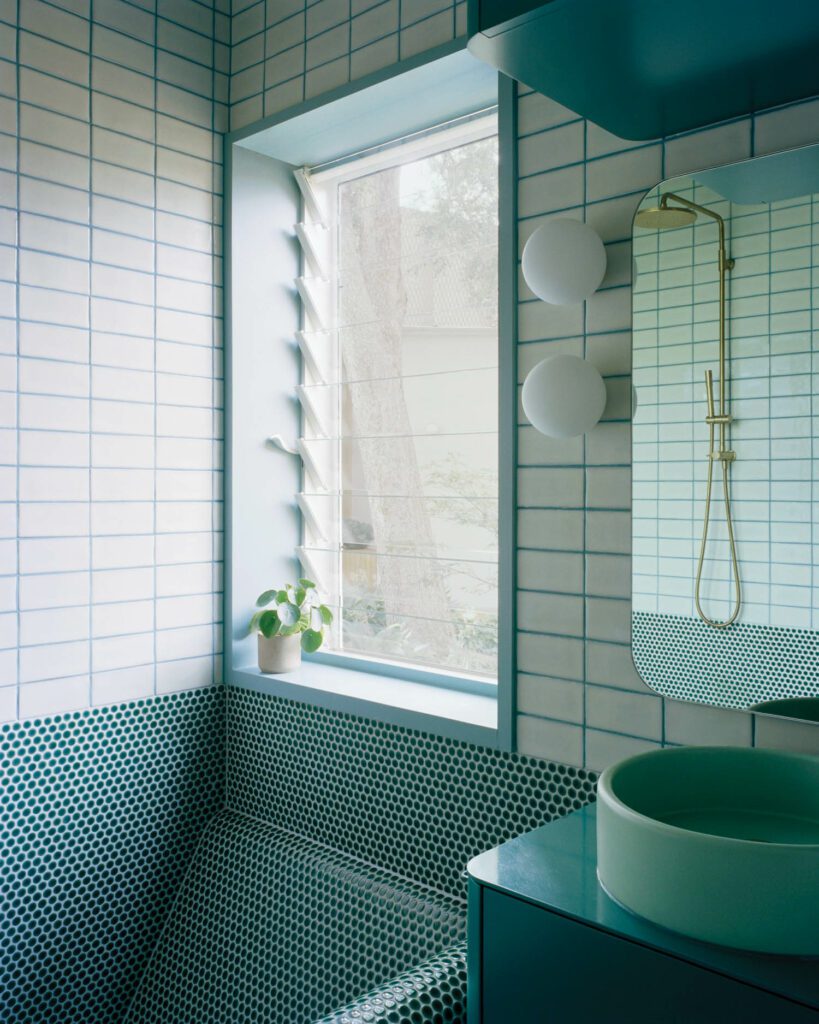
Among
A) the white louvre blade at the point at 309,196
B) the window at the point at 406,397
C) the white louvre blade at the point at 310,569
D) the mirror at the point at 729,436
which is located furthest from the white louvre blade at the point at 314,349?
the mirror at the point at 729,436

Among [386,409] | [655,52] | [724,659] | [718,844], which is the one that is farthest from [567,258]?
[718,844]

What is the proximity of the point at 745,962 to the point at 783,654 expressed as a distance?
0.57m

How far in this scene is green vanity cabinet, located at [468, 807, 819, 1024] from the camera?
98 cm

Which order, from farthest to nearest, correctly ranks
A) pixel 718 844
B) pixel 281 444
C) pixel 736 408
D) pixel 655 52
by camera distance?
pixel 281 444, pixel 736 408, pixel 655 52, pixel 718 844

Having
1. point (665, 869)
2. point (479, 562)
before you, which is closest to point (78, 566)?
point (479, 562)

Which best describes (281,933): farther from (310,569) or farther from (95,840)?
(310,569)

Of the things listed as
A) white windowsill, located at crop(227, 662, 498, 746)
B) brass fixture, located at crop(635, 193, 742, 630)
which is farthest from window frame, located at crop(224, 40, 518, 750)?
brass fixture, located at crop(635, 193, 742, 630)

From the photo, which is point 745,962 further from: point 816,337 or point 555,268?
point 555,268

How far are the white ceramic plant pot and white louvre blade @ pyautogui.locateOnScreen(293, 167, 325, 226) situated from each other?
4.12 ft

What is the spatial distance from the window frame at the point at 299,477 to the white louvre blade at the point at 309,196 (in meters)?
0.03

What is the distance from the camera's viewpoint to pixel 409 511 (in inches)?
94.8

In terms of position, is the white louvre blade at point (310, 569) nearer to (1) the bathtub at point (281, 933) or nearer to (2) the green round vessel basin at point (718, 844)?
(1) the bathtub at point (281, 933)

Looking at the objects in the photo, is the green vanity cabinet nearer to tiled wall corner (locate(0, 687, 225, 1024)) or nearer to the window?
the window

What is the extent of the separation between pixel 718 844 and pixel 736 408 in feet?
2.48
